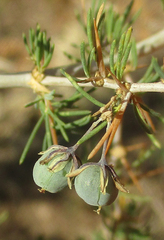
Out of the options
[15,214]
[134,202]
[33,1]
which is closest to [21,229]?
[15,214]

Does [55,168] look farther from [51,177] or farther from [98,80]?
[98,80]

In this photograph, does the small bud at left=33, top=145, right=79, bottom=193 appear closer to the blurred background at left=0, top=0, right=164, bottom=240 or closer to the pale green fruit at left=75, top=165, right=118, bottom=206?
the pale green fruit at left=75, top=165, right=118, bottom=206

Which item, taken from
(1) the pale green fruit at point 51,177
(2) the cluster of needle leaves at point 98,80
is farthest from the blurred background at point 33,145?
(1) the pale green fruit at point 51,177

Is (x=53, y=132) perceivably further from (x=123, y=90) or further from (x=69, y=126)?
(x=123, y=90)

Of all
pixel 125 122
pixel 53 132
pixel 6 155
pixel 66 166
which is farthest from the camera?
pixel 125 122

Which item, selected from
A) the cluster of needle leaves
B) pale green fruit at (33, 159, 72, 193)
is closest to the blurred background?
the cluster of needle leaves

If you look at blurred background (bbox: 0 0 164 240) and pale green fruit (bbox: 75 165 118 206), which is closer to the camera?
pale green fruit (bbox: 75 165 118 206)
